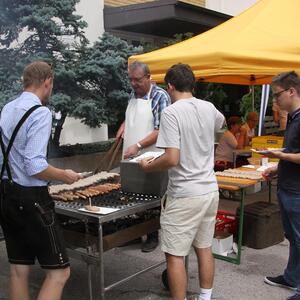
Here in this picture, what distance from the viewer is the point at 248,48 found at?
5281 millimetres

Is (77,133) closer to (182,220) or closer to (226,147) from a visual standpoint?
(226,147)

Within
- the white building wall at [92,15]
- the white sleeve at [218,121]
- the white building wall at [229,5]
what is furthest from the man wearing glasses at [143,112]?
the white building wall at [229,5]

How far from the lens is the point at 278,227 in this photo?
16.9 ft

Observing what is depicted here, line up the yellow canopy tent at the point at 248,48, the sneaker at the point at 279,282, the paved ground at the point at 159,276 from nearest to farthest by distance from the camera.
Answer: the paved ground at the point at 159,276, the sneaker at the point at 279,282, the yellow canopy tent at the point at 248,48

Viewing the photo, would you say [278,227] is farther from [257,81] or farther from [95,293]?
[257,81]

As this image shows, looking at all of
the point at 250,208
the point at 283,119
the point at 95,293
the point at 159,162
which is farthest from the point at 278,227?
the point at 283,119

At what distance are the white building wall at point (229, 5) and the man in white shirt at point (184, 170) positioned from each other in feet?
42.5

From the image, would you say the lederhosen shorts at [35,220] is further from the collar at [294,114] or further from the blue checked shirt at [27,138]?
the collar at [294,114]

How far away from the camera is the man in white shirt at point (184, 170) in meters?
2.90

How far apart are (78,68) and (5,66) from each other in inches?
48.2

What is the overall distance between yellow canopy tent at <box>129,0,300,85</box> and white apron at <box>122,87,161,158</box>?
121 cm

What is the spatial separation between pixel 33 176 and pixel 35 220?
271 mm

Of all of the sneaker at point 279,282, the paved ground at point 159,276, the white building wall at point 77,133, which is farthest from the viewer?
the white building wall at point 77,133

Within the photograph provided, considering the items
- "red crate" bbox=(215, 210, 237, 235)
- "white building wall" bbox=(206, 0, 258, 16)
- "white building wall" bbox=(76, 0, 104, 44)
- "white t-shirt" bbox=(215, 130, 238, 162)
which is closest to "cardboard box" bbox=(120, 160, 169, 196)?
"red crate" bbox=(215, 210, 237, 235)
